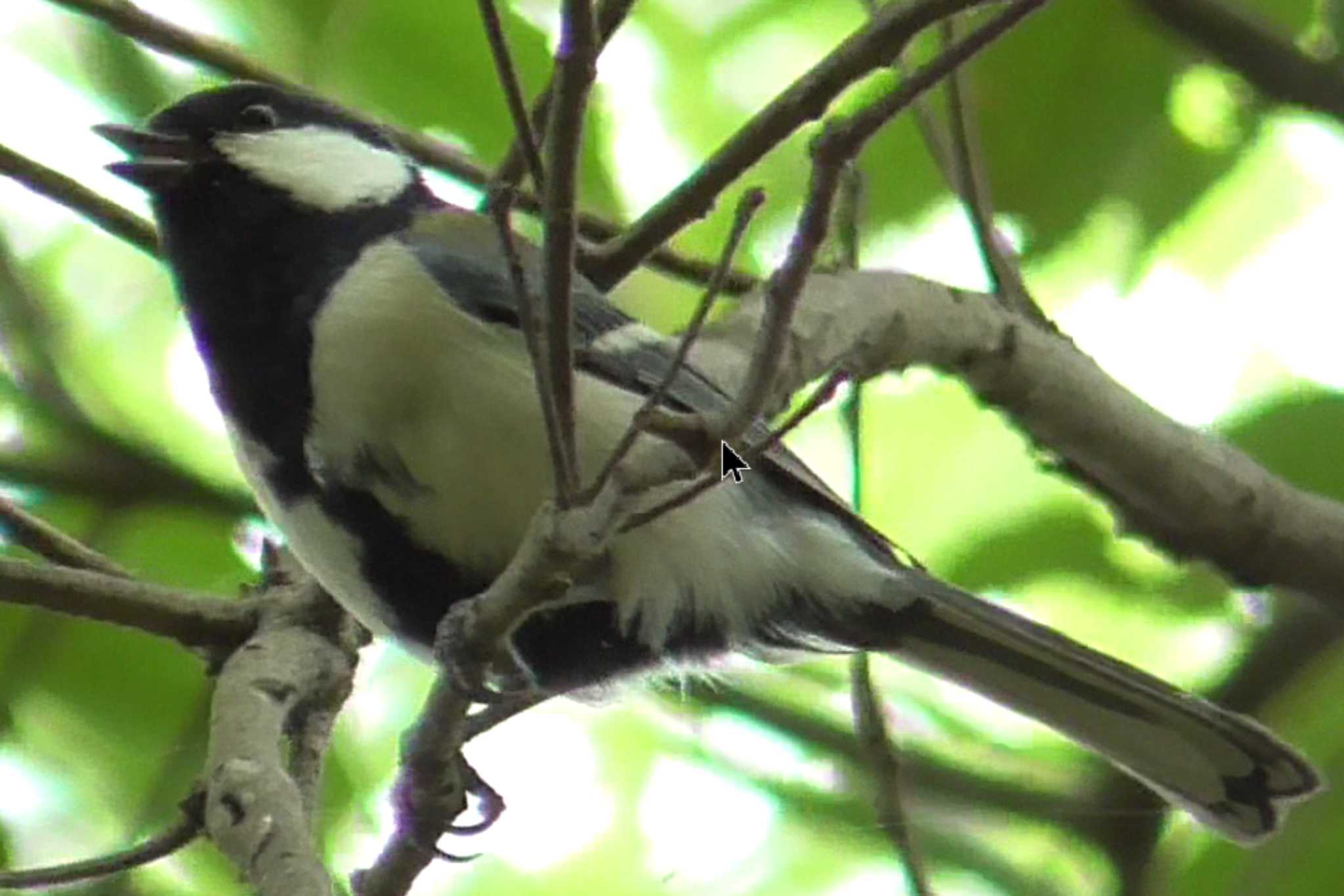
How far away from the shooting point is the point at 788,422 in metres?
0.79

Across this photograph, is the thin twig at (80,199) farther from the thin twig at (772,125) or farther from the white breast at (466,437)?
the thin twig at (772,125)

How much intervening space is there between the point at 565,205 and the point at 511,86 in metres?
0.07

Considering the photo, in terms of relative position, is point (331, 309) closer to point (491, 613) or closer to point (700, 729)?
point (491, 613)

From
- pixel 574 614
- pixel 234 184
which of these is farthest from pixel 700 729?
pixel 234 184

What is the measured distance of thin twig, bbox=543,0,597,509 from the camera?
2.39 ft

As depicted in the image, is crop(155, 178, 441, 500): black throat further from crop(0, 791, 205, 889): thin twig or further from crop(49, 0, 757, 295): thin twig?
crop(0, 791, 205, 889): thin twig

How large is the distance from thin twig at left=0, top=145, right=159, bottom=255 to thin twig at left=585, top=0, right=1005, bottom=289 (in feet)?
1.12

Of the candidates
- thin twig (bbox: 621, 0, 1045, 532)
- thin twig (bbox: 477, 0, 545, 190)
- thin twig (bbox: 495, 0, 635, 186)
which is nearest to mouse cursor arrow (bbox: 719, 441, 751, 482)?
thin twig (bbox: 621, 0, 1045, 532)

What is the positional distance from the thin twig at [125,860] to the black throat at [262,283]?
0.23 meters

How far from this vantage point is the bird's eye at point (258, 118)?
1388 mm

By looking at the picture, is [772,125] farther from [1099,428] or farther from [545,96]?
[1099,428]

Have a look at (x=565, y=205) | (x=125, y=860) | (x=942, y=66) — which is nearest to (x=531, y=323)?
(x=565, y=205)

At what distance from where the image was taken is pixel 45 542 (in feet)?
4.12

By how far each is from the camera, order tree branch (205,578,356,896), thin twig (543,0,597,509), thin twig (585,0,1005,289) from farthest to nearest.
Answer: tree branch (205,578,356,896), thin twig (585,0,1005,289), thin twig (543,0,597,509)
